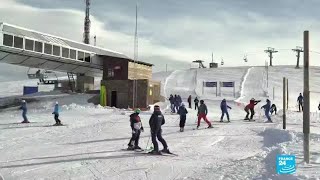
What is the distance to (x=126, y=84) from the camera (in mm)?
42969

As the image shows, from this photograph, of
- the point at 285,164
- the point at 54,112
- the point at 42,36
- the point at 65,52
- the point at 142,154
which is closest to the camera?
the point at 285,164

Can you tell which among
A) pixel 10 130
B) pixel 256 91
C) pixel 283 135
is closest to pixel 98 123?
pixel 10 130

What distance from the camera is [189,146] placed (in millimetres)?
16641

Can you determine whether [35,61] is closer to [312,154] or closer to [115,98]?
[115,98]

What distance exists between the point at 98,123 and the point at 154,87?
1905cm

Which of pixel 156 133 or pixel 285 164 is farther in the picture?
pixel 156 133

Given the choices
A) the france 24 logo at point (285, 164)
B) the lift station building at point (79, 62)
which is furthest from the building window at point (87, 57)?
the france 24 logo at point (285, 164)

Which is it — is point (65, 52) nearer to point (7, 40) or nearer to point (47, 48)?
point (47, 48)

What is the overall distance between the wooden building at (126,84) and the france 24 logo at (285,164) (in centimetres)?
3200

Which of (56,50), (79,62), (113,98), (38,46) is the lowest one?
(113,98)

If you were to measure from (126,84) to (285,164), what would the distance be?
34.7 m

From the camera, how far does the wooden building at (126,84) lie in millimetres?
41406

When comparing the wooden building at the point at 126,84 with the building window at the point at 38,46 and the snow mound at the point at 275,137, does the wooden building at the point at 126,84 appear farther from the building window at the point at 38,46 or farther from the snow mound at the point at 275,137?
the snow mound at the point at 275,137

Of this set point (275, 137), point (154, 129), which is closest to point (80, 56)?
point (275, 137)
